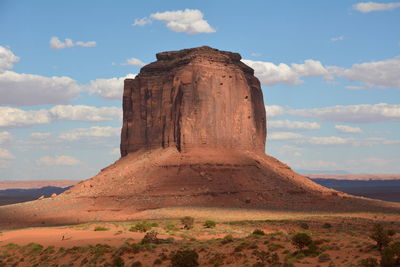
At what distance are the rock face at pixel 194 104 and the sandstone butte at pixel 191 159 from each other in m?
0.15

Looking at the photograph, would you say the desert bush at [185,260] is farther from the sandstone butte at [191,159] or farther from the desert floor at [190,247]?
the sandstone butte at [191,159]

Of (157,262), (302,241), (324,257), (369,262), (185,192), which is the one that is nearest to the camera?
(369,262)

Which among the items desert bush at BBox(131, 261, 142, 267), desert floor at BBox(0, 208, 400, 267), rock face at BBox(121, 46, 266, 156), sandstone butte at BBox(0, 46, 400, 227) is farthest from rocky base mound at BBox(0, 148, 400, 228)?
desert bush at BBox(131, 261, 142, 267)

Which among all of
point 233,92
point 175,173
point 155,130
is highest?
point 233,92

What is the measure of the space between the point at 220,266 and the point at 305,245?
12.1ft

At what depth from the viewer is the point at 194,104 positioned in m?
79.2

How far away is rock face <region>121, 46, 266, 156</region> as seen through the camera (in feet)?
259

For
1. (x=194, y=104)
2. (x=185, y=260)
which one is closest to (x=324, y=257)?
(x=185, y=260)

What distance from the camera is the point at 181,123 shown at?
7831 cm

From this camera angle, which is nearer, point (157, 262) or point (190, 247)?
point (157, 262)

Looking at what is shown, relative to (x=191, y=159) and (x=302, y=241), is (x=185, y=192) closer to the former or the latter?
(x=191, y=159)

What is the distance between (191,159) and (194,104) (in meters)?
8.57

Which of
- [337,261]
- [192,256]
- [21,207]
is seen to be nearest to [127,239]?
[192,256]

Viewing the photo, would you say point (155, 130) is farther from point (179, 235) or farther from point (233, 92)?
point (179, 235)
